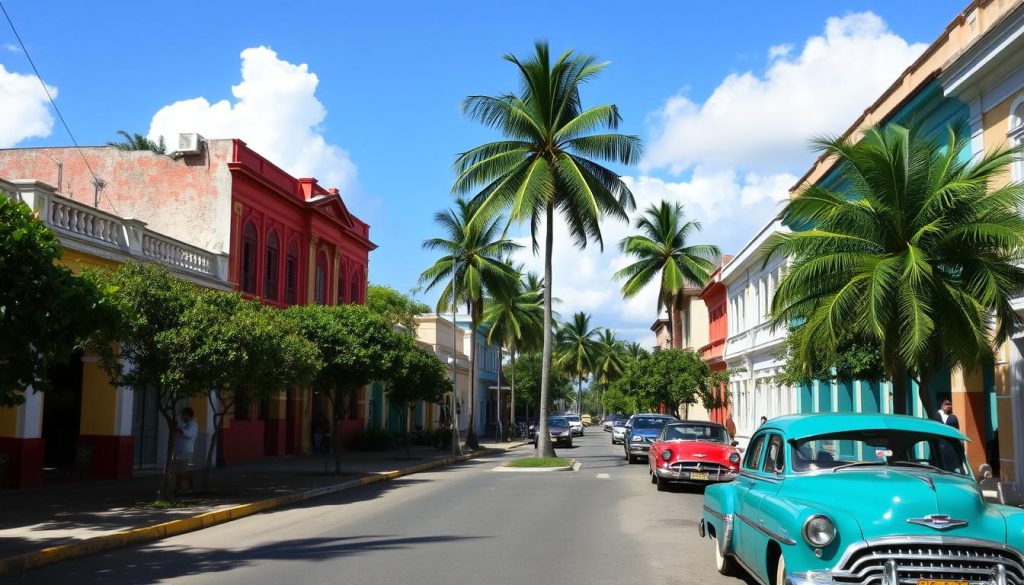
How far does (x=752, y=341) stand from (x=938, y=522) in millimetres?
33533

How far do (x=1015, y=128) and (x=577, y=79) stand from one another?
52.0ft

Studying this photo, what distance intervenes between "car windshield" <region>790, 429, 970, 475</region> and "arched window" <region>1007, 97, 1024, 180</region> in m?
10.7

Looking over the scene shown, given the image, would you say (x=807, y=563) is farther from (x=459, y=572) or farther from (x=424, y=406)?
(x=424, y=406)

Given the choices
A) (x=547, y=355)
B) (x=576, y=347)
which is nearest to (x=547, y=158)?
(x=547, y=355)

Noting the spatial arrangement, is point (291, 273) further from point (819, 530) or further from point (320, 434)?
point (819, 530)

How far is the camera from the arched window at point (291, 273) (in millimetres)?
33719

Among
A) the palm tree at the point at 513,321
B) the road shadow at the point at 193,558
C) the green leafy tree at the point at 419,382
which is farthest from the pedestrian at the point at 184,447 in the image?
the palm tree at the point at 513,321

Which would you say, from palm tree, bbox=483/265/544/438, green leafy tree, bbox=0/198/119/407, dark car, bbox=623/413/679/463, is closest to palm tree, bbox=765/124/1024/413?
green leafy tree, bbox=0/198/119/407

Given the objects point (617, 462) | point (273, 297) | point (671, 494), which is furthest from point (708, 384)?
point (671, 494)

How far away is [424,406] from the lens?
5597 centimetres

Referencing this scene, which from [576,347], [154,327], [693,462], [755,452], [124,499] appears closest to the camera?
[755,452]

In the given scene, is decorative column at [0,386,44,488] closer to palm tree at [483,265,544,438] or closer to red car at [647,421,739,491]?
red car at [647,421,739,491]

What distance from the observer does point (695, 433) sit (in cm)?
2108

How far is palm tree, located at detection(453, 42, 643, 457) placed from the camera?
29.8m
